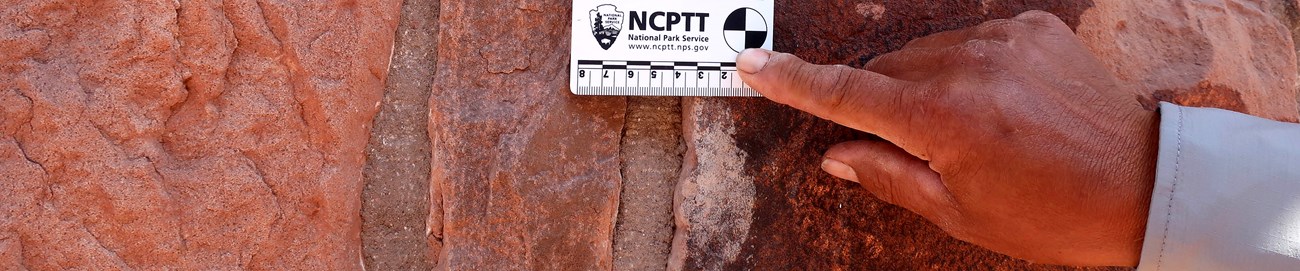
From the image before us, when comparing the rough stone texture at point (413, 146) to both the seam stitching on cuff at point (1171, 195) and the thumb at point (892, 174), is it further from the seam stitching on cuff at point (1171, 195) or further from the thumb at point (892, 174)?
the seam stitching on cuff at point (1171, 195)

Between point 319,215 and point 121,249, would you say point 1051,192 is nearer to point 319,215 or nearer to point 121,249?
point 319,215

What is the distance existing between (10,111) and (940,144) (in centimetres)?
102

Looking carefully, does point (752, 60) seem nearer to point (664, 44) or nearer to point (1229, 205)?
point (664, 44)

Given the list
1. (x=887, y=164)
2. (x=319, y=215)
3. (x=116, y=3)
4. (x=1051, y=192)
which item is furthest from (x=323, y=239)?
(x=1051, y=192)

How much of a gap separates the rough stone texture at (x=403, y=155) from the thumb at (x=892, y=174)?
514mm

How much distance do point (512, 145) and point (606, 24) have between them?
193 mm

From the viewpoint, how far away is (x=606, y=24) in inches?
44.3

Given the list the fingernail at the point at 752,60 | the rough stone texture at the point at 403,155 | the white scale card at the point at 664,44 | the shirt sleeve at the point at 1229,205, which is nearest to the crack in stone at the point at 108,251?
the rough stone texture at the point at 403,155

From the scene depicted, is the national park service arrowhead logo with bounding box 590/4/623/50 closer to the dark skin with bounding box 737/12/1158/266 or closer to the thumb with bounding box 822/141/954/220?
the dark skin with bounding box 737/12/1158/266

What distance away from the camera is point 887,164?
108 cm

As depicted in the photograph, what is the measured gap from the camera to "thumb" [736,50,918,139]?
3.35 feet

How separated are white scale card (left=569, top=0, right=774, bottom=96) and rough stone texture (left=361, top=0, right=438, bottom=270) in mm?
195

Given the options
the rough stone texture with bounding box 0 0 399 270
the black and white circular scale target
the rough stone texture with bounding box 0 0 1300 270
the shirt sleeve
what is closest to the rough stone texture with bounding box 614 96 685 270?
the rough stone texture with bounding box 0 0 1300 270

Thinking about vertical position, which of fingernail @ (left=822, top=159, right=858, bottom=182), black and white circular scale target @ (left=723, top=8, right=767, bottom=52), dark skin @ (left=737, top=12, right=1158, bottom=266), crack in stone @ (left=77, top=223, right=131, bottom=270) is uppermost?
black and white circular scale target @ (left=723, top=8, right=767, bottom=52)
